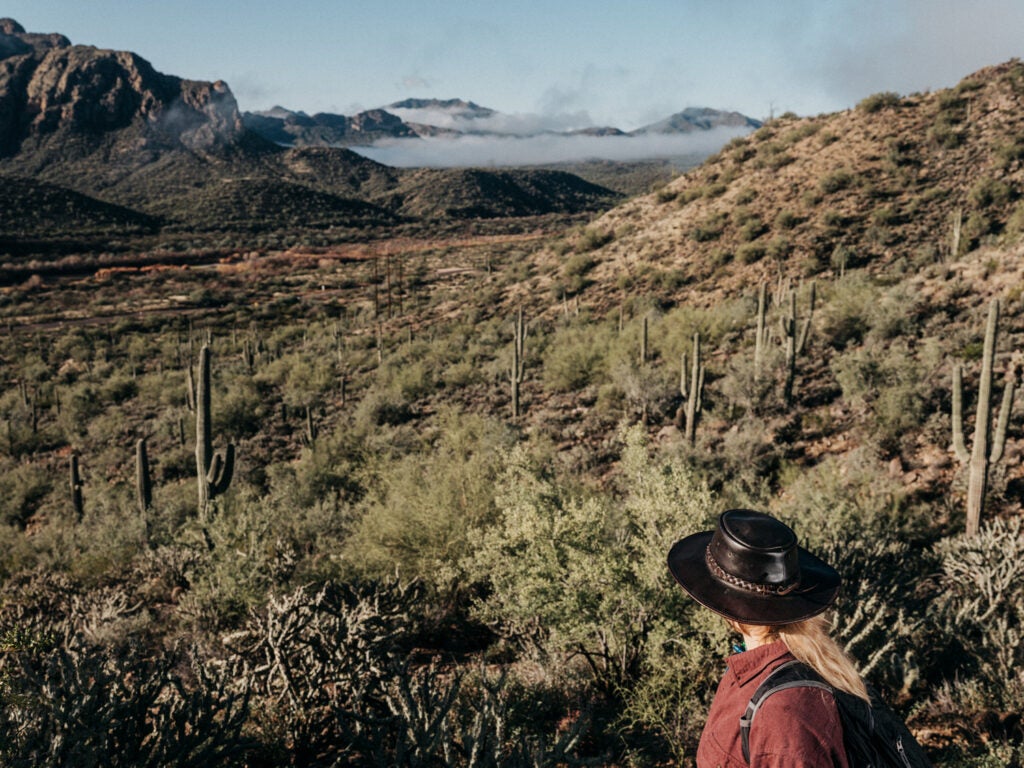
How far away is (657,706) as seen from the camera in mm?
5562

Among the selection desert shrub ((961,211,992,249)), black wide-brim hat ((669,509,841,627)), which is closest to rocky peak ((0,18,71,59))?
desert shrub ((961,211,992,249))

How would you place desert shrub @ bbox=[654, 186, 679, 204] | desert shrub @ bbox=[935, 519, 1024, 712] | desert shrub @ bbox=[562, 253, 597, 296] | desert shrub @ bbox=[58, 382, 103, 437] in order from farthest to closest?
desert shrub @ bbox=[654, 186, 679, 204]
desert shrub @ bbox=[562, 253, 597, 296]
desert shrub @ bbox=[58, 382, 103, 437]
desert shrub @ bbox=[935, 519, 1024, 712]

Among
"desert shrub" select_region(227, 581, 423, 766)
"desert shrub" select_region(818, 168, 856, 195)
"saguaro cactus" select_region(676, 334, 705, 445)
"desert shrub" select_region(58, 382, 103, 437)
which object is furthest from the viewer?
"desert shrub" select_region(818, 168, 856, 195)

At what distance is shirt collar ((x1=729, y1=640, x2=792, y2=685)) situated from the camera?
184 centimetres

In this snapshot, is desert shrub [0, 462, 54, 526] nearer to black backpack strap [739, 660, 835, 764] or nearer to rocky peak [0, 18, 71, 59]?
black backpack strap [739, 660, 835, 764]

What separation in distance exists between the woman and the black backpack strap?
14 mm

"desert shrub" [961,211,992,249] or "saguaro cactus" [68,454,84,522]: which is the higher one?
"desert shrub" [961,211,992,249]

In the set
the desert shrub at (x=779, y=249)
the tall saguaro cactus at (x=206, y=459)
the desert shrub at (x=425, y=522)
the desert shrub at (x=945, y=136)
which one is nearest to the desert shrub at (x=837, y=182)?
the desert shrub at (x=945, y=136)

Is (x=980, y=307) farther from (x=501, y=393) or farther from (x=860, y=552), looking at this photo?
(x=501, y=393)

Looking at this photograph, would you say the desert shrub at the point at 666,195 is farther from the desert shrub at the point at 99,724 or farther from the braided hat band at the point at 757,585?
the braided hat band at the point at 757,585

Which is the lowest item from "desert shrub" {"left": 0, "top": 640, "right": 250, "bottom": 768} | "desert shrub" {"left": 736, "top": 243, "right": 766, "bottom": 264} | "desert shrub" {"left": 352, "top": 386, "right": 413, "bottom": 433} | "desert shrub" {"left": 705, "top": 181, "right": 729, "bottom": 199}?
"desert shrub" {"left": 352, "top": 386, "right": 413, "bottom": 433}

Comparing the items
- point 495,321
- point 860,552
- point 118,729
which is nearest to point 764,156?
point 495,321

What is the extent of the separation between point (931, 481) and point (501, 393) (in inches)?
558

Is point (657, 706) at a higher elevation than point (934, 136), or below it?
below
